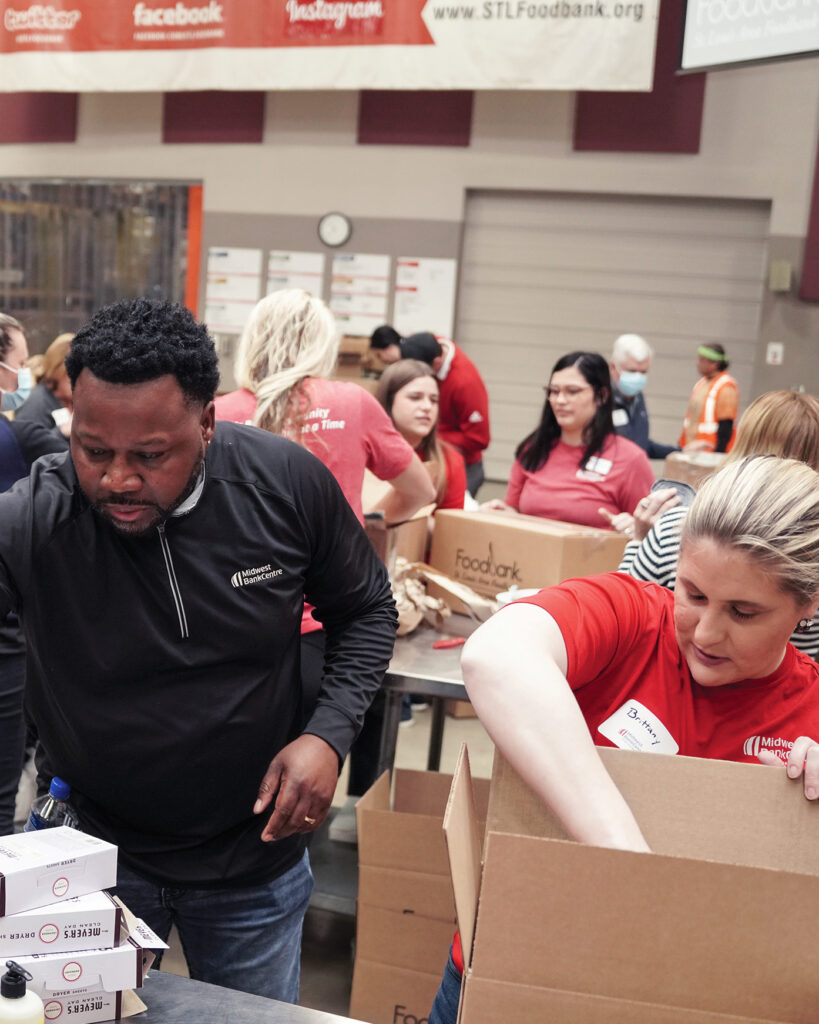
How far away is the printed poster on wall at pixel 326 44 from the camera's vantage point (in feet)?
21.3

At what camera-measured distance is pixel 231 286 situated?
8.48m

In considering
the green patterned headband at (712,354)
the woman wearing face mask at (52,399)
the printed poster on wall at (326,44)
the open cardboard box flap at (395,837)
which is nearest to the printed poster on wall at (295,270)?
the printed poster on wall at (326,44)

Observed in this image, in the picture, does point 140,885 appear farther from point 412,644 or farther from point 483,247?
point 483,247

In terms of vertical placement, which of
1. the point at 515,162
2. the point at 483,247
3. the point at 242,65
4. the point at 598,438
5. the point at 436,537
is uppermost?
the point at 242,65

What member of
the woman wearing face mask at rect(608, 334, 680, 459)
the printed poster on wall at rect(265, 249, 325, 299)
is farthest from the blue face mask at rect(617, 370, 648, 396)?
the printed poster on wall at rect(265, 249, 325, 299)

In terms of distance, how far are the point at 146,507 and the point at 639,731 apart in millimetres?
663

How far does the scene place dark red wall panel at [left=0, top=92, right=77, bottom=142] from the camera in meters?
8.80

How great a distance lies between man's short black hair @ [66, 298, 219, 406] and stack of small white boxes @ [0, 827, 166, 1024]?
519mm

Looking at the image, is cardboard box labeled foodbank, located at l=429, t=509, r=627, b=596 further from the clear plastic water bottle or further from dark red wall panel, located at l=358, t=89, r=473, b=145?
dark red wall panel, located at l=358, t=89, r=473, b=145

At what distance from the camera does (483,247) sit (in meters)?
7.89

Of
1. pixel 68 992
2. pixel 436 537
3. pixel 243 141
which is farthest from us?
pixel 243 141

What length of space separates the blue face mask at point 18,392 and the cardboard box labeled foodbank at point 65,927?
271 centimetres

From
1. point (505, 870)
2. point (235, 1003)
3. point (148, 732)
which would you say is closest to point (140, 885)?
point (148, 732)

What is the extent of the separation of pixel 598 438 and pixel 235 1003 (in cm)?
279
